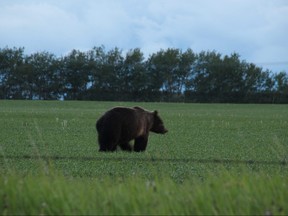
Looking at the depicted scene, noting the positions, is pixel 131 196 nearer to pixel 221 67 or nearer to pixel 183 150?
pixel 183 150

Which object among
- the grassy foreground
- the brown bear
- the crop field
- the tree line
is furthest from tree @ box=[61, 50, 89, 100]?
the grassy foreground

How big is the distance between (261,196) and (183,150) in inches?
263

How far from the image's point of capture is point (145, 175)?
8.00m

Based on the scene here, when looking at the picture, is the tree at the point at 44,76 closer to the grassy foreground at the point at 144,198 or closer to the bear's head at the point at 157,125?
the bear's head at the point at 157,125

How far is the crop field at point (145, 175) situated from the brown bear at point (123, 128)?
28 cm

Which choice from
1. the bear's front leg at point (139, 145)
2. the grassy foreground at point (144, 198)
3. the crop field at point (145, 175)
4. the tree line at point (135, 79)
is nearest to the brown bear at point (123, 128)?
the bear's front leg at point (139, 145)

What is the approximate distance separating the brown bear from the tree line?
41915mm

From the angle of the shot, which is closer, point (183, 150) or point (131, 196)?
point (131, 196)

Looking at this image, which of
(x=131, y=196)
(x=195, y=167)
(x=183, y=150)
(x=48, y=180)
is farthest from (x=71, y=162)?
(x=131, y=196)

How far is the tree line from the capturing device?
5706 cm

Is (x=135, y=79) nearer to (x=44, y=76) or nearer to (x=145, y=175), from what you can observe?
(x=44, y=76)

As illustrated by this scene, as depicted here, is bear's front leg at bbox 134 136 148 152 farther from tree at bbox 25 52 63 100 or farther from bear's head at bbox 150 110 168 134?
tree at bbox 25 52 63 100

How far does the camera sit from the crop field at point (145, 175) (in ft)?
15.6

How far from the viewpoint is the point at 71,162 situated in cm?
936
